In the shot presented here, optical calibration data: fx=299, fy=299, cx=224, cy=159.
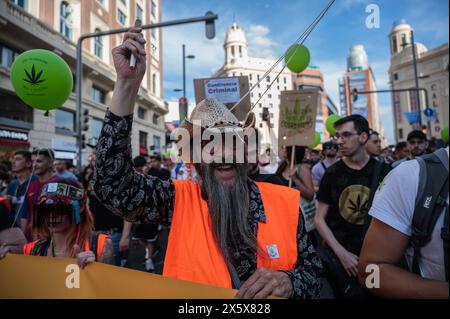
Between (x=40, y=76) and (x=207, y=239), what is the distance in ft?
7.65

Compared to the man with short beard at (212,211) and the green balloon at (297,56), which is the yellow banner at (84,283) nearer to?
the man with short beard at (212,211)

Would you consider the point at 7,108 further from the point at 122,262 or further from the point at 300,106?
the point at 300,106

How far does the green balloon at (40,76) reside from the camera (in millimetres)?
2650

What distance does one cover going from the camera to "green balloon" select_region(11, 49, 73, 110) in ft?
8.70

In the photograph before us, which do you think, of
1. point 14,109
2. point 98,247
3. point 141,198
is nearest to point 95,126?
point 14,109

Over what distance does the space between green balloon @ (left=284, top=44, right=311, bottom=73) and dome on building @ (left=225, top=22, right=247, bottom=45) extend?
25 centimetres

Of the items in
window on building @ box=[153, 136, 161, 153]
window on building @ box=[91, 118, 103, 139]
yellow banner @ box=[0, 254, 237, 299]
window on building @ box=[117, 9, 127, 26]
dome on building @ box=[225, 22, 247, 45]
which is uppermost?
window on building @ box=[91, 118, 103, 139]

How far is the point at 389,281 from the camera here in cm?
109

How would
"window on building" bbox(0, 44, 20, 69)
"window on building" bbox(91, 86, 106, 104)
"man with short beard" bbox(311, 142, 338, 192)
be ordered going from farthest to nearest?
"window on building" bbox(91, 86, 106, 104) < "window on building" bbox(0, 44, 20, 69) < "man with short beard" bbox(311, 142, 338, 192)

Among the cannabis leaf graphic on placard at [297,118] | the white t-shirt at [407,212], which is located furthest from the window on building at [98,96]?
the white t-shirt at [407,212]

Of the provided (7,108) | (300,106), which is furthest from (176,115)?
(7,108)

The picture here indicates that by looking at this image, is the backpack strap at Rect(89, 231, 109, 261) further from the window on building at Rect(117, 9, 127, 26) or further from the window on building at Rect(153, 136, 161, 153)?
the window on building at Rect(153, 136, 161, 153)

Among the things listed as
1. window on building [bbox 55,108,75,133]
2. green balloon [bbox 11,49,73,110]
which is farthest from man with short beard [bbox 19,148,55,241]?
window on building [bbox 55,108,75,133]

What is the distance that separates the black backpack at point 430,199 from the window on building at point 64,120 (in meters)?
14.6
